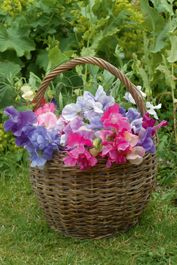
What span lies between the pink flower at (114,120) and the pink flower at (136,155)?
104 millimetres

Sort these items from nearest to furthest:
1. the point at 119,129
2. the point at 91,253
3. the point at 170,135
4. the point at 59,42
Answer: the point at 119,129 < the point at 91,253 < the point at 170,135 < the point at 59,42

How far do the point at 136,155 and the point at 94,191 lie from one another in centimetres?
27

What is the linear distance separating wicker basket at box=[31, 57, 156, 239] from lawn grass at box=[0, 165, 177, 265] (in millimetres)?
86

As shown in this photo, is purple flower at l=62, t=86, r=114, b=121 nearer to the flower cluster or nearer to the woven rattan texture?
the flower cluster

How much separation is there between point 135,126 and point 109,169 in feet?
0.80

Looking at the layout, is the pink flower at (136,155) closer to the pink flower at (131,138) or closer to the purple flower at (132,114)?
the pink flower at (131,138)

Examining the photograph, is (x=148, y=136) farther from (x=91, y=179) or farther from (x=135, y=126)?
(x=91, y=179)

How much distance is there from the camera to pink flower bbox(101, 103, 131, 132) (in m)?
2.91

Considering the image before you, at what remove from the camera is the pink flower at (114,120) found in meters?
2.91

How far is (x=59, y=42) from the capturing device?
15.3 ft

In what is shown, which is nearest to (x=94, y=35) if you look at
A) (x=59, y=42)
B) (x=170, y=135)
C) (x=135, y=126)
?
(x=59, y=42)

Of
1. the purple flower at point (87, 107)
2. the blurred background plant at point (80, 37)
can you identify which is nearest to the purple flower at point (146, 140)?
the purple flower at point (87, 107)

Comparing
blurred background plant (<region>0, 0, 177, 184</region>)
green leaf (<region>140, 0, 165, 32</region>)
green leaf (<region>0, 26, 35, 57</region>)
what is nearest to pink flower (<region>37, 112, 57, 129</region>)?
blurred background plant (<region>0, 0, 177, 184</region>)

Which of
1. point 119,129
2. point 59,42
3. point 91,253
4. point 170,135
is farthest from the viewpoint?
point 59,42
